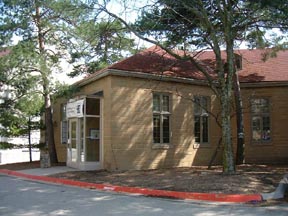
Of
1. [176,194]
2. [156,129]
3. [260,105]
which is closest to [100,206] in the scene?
[176,194]

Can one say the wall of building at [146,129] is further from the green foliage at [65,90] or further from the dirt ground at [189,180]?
the green foliage at [65,90]

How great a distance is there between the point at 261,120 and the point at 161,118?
6294 mm

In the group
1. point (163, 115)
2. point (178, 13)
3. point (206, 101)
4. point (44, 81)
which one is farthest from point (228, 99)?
point (44, 81)

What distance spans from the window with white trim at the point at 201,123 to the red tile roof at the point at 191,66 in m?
1.24

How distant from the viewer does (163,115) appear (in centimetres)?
2048

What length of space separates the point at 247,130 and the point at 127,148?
7594 millimetres

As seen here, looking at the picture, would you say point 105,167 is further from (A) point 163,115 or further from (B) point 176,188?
(B) point 176,188

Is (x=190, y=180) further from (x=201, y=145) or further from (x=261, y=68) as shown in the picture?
(x=261, y=68)

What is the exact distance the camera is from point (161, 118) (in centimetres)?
2036

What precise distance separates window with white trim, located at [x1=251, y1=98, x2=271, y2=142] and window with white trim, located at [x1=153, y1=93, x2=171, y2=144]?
212 inches

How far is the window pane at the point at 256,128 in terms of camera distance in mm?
23172

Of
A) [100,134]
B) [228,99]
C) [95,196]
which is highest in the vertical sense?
[228,99]

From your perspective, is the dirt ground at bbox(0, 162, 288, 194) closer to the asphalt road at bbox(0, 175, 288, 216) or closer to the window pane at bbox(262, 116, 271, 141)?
the asphalt road at bbox(0, 175, 288, 216)

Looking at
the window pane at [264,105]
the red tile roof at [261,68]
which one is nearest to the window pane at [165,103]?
the red tile roof at [261,68]
